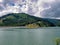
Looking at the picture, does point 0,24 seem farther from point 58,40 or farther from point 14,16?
point 58,40

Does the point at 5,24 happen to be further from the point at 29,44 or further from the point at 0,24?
the point at 29,44

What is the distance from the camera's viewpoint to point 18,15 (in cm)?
17438

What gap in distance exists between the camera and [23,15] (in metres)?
176

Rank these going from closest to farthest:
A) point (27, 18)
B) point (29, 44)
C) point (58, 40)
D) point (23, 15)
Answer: point (58, 40) < point (29, 44) < point (27, 18) < point (23, 15)

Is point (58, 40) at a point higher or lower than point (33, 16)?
higher

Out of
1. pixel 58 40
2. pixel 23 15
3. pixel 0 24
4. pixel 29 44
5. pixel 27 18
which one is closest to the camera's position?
pixel 58 40

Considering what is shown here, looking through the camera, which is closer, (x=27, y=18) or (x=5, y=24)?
(x=5, y=24)

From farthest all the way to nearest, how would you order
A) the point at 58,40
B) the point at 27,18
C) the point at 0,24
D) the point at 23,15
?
the point at 23,15 < the point at 27,18 < the point at 0,24 < the point at 58,40

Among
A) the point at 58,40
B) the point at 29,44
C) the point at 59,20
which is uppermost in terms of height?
the point at 58,40

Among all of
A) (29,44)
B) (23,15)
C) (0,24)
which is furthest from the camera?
(23,15)

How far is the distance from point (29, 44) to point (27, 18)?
5582 inches

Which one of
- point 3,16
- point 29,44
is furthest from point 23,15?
point 29,44

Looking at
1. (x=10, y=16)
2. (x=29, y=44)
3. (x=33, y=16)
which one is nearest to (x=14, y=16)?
(x=10, y=16)

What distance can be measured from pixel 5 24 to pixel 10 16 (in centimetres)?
3304
